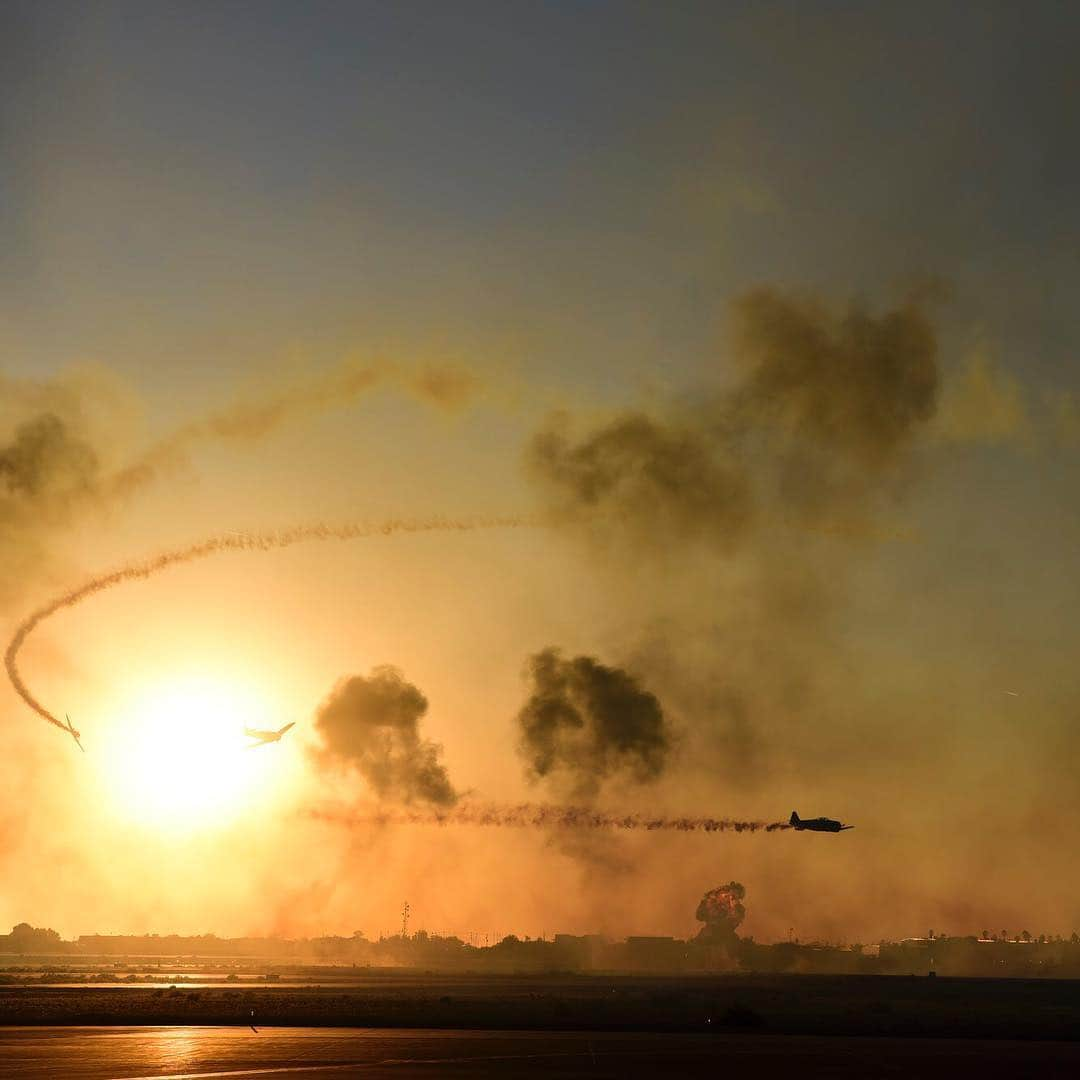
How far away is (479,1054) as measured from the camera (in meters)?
74.9

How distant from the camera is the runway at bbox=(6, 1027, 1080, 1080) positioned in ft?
209

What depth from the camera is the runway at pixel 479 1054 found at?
63.8m

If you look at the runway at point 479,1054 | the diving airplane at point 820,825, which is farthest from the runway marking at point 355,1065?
the diving airplane at point 820,825

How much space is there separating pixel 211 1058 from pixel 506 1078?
20.3 metres

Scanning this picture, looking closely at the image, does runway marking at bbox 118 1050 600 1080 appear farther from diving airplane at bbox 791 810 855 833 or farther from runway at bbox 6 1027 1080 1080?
diving airplane at bbox 791 810 855 833

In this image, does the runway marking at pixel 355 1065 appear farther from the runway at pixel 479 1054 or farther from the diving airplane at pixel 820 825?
the diving airplane at pixel 820 825

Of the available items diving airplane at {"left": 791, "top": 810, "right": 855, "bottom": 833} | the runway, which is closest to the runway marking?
the runway

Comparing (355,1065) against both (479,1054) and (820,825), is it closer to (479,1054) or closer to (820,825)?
(479,1054)

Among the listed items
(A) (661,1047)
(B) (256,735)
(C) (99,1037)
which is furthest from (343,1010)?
(A) (661,1047)

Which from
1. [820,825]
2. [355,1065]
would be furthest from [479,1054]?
[820,825]

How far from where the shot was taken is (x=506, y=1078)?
200ft

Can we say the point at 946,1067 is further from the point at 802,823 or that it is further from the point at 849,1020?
the point at 802,823

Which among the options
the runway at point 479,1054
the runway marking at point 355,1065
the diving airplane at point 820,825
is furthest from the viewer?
the diving airplane at point 820,825

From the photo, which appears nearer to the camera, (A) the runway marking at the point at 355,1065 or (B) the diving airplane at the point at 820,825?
(A) the runway marking at the point at 355,1065
